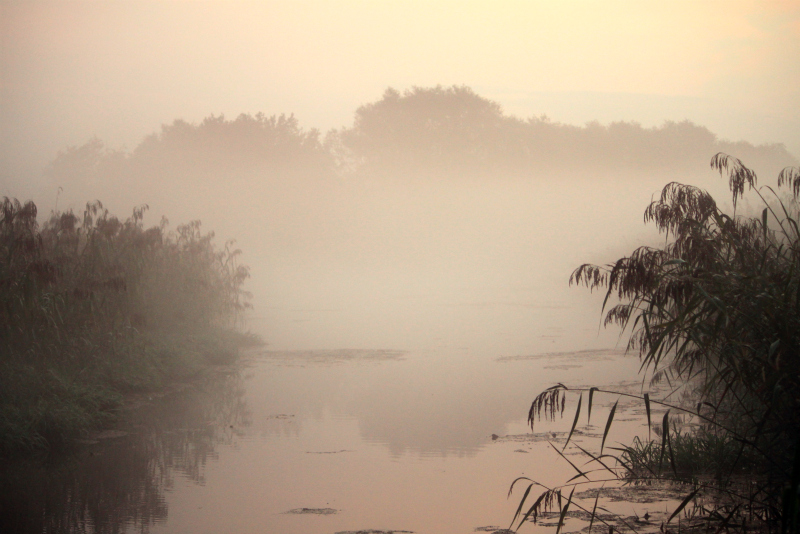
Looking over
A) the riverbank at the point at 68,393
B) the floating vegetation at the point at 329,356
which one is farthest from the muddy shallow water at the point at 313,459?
the floating vegetation at the point at 329,356

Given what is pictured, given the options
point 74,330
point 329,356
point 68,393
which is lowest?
point 329,356

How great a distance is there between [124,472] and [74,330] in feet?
8.23

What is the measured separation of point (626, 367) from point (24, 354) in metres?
10.3

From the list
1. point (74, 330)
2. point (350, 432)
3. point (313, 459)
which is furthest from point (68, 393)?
point (350, 432)

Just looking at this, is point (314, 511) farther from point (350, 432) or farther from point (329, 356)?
point (329, 356)

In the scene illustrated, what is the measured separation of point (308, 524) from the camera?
5.78 meters

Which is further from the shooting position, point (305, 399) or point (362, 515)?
point (305, 399)

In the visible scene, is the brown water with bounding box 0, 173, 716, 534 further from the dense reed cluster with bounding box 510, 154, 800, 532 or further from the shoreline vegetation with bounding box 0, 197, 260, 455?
the dense reed cluster with bounding box 510, 154, 800, 532

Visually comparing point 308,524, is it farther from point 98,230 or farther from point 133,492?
point 98,230

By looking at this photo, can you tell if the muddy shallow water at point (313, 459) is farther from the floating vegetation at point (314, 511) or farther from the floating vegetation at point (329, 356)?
the floating vegetation at point (329, 356)

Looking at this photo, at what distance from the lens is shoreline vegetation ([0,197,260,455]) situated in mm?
7992

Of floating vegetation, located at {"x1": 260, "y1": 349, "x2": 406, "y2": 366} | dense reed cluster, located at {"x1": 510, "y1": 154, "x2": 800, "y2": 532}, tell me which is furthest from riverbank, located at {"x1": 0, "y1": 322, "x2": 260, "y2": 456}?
dense reed cluster, located at {"x1": 510, "y1": 154, "x2": 800, "y2": 532}

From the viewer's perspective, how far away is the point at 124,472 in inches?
291

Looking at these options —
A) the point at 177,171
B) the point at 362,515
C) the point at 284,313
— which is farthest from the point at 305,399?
the point at 177,171
